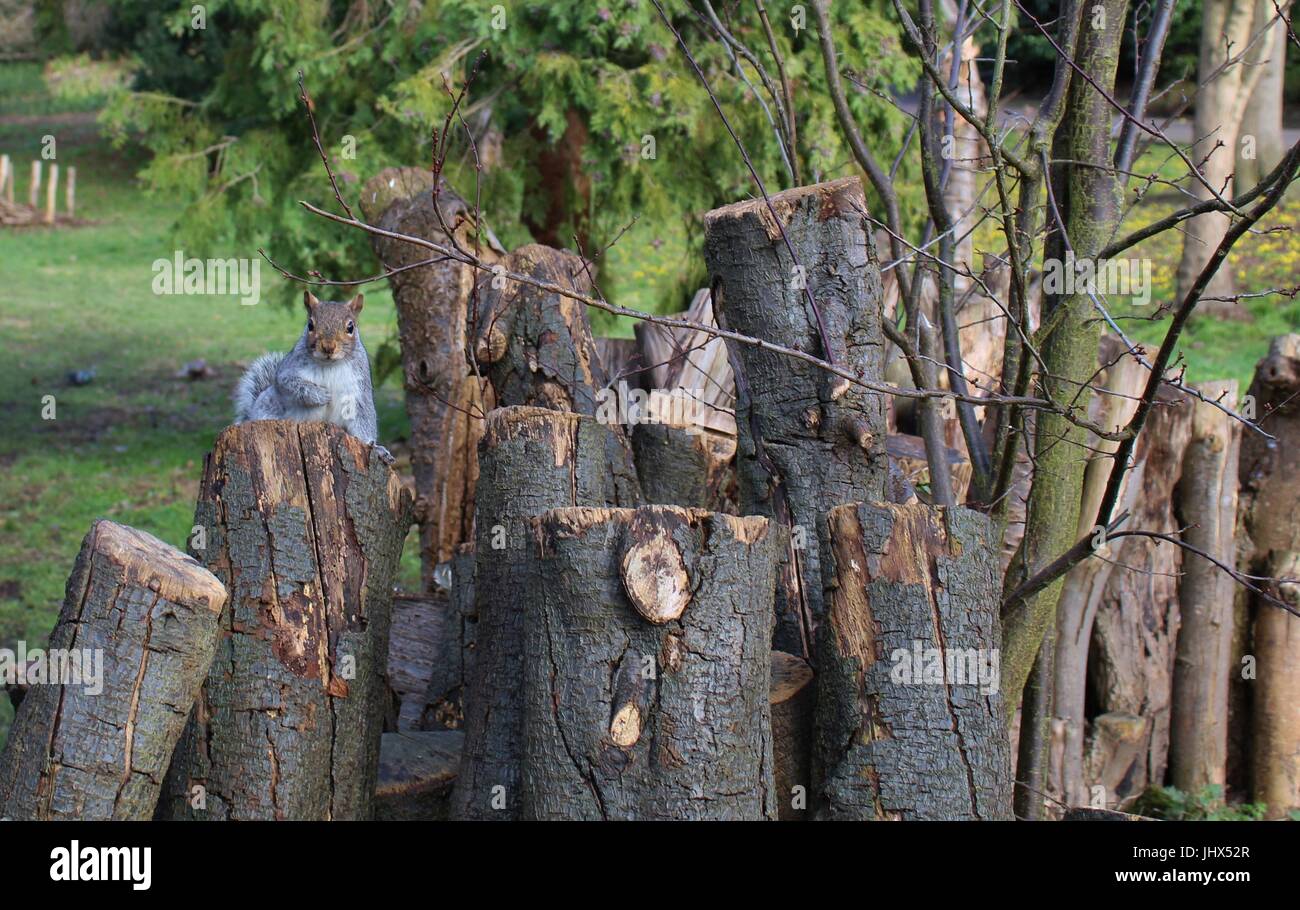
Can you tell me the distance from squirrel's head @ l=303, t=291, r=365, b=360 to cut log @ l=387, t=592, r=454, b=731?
44.7 inches

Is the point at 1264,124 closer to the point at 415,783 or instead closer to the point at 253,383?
the point at 253,383

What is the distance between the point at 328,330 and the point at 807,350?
6.64 feet

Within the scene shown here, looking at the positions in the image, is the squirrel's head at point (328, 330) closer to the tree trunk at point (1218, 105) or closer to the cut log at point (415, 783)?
the cut log at point (415, 783)

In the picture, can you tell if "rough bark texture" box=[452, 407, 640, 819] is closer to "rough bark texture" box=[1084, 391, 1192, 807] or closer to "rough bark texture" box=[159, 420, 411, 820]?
"rough bark texture" box=[159, 420, 411, 820]

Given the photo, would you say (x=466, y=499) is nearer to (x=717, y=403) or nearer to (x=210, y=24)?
(x=717, y=403)

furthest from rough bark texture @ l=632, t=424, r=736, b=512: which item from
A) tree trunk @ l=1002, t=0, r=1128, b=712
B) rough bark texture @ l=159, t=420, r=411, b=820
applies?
rough bark texture @ l=159, t=420, r=411, b=820

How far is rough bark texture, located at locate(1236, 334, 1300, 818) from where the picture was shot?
20.3ft

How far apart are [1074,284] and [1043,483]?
72 centimetres

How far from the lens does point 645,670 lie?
11.8 feet

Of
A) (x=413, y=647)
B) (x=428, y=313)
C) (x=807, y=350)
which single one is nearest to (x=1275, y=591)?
(x=807, y=350)

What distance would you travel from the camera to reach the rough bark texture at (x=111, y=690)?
11.7 feet

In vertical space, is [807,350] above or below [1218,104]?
below

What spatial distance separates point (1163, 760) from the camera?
246 inches

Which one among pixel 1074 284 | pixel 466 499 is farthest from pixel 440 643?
pixel 1074 284
